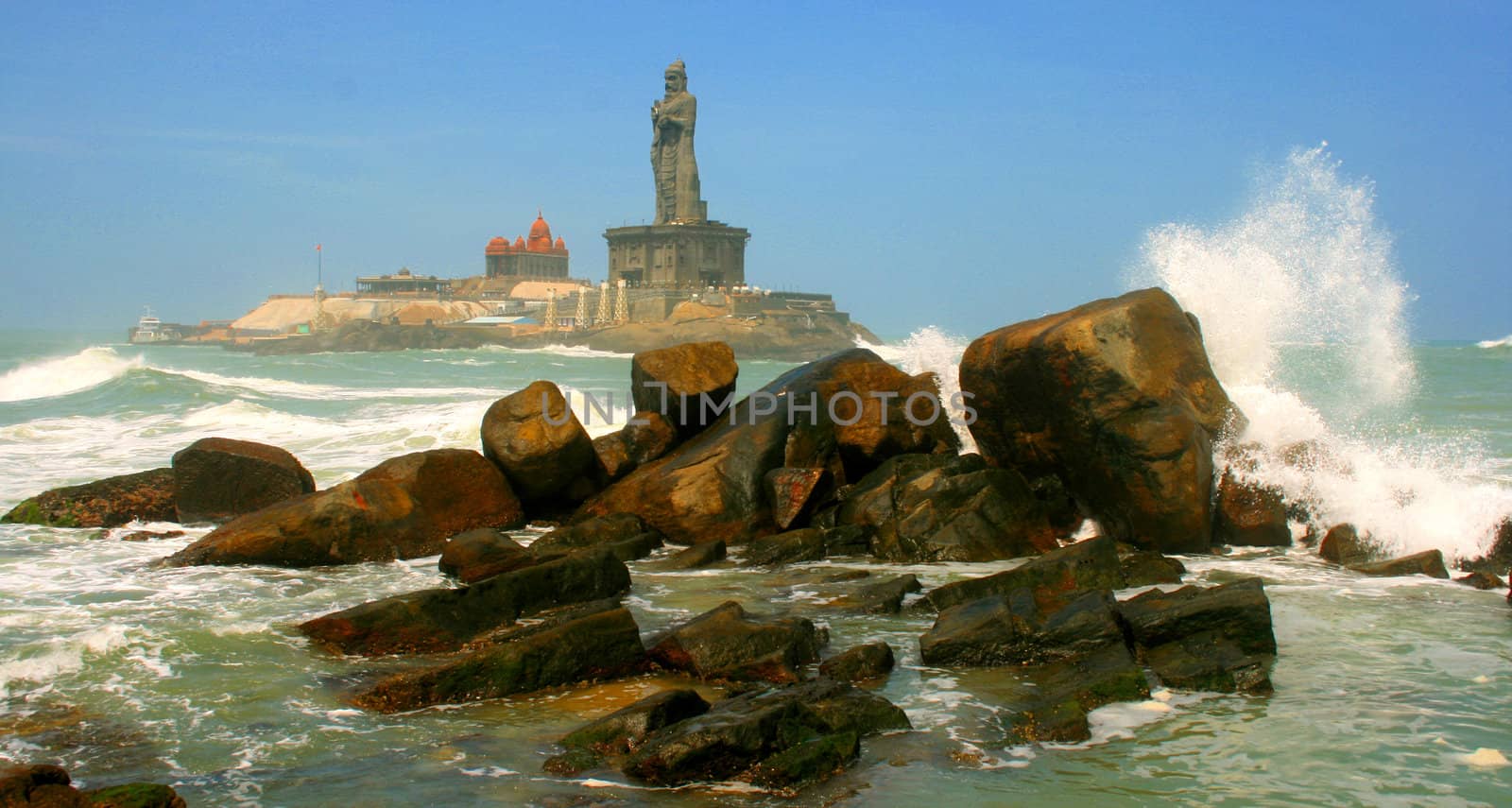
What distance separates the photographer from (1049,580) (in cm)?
786

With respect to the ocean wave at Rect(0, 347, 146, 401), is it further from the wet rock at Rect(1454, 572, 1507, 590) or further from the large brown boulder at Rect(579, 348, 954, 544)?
the wet rock at Rect(1454, 572, 1507, 590)

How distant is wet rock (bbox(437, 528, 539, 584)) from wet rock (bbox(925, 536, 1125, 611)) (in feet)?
9.54

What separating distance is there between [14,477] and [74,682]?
963 centimetres

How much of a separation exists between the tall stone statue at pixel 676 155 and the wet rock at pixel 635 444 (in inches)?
3285

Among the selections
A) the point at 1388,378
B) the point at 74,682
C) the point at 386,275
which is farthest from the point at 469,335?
the point at 74,682

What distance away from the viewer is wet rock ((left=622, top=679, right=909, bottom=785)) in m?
5.03

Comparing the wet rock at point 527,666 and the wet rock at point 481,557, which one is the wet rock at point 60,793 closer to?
the wet rock at point 527,666

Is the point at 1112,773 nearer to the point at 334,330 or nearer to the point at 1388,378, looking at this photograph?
the point at 1388,378

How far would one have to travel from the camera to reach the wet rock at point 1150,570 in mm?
8469

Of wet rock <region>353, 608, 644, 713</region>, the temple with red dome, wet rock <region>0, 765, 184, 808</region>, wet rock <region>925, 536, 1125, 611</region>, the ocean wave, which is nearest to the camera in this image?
wet rock <region>0, 765, 184, 808</region>

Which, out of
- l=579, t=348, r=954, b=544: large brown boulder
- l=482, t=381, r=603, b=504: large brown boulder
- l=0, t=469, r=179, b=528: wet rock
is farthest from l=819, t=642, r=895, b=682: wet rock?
l=0, t=469, r=179, b=528: wet rock

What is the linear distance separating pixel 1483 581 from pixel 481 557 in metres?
7.10

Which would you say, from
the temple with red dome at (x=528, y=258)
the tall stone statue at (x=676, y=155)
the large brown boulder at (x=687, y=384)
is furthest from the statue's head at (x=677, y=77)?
the large brown boulder at (x=687, y=384)

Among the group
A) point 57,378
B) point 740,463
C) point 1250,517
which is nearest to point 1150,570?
point 1250,517
